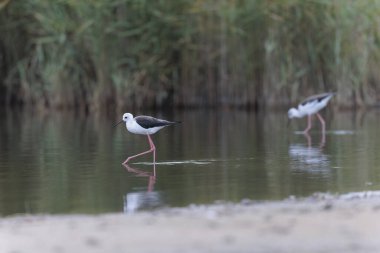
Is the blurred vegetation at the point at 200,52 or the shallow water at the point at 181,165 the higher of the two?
the blurred vegetation at the point at 200,52

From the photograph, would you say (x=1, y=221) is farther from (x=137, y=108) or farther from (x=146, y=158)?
(x=137, y=108)

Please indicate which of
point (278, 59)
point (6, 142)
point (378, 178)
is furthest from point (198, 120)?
point (378, 178)

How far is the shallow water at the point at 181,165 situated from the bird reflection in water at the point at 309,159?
12 mm

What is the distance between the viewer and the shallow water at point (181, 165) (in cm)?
863

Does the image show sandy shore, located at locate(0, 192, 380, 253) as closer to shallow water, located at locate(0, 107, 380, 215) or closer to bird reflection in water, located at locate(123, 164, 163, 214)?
bird reflection in water, located at locate(123, 164, 163, 214)

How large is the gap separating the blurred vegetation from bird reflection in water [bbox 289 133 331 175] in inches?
293

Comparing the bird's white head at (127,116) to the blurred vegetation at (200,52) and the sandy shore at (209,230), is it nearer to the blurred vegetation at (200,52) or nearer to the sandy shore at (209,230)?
the sandy shore at (209,230)

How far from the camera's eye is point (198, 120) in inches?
774

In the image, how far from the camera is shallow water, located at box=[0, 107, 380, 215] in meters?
8.63

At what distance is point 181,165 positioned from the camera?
11.1m

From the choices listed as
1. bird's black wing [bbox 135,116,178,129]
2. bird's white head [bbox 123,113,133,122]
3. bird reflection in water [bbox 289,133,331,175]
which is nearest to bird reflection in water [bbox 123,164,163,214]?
bird reflection in water [bbox 289,133,331,175]

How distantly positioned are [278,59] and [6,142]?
832cm

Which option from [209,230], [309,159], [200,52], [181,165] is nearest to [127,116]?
[181,165]

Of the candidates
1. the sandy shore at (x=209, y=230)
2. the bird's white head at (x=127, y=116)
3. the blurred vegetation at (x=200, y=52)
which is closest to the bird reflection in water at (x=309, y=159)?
the bird's white head at (x=127, y=116)
